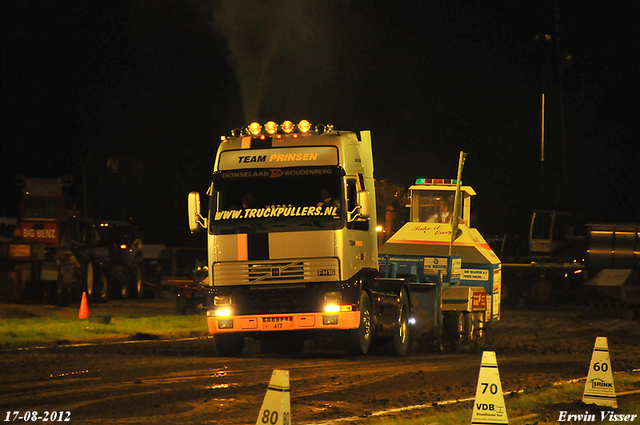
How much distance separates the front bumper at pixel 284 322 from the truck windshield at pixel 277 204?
139 cm

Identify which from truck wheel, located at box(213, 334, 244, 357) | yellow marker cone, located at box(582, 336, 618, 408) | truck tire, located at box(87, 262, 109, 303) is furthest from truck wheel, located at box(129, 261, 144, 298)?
yellow marker cone, located at box(582, 336, 618, 408)

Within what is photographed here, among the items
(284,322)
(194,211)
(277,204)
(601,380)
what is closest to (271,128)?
(277,204)

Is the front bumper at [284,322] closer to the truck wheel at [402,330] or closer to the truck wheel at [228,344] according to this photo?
the truck wheel at [228,344]

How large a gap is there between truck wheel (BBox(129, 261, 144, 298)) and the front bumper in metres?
20.1

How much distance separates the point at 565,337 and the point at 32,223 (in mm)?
15914

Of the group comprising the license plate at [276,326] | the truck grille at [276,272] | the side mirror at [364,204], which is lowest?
the license plate at [276,326]

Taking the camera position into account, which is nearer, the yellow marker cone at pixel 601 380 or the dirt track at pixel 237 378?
the dirt track at pixel 237 378

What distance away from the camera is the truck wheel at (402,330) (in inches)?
654

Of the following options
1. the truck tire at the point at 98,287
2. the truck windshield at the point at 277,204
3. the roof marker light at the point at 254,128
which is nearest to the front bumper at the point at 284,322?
the truck windshield at the point at 277,204

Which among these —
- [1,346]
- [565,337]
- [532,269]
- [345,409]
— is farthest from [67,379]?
[532,269]

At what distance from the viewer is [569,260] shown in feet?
110

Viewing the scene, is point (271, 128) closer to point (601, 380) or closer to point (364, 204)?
point (364, 204)

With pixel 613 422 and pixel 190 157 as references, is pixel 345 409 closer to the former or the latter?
pixel 613 422

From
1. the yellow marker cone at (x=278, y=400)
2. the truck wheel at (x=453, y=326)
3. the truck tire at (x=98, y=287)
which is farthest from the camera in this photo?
the truck tire at (x=98, y=287)
